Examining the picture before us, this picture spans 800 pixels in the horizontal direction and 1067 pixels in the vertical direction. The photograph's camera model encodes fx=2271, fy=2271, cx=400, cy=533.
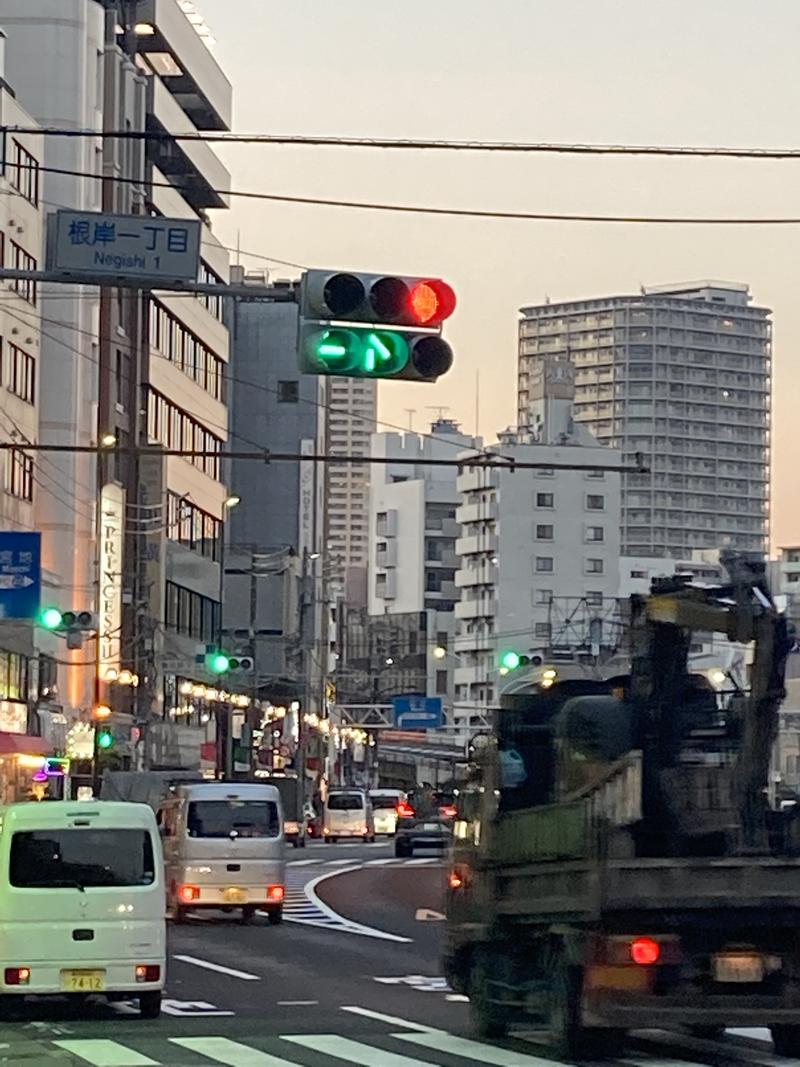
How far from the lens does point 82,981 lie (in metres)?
20.4

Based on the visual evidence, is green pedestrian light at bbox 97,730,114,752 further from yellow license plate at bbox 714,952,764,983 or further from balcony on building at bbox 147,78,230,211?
yellow license plate at bbox 714,952,764,983

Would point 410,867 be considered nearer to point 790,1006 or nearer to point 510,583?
point 790,1006

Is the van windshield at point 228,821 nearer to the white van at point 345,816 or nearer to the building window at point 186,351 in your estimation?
the white van at point 345,816

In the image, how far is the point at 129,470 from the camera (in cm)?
8469

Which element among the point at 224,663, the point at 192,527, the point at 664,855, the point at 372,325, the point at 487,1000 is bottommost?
the point at 487,1000

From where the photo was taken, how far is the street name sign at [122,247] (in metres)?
17.9

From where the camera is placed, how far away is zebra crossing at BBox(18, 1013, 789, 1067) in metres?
16.4

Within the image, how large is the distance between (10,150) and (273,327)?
64501 millimetres

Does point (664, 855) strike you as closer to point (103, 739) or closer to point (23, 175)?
point (103, 739)

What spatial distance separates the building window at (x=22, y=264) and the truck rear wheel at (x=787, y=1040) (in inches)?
2016

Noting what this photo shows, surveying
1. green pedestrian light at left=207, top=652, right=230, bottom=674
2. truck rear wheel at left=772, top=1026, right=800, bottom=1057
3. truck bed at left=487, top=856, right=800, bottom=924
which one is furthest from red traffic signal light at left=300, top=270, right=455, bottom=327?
green pedestrian light at left=207, top=652, right=230, bottom=674

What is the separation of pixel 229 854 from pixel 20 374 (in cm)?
3191

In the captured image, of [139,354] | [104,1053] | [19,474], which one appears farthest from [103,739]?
[104,1053]

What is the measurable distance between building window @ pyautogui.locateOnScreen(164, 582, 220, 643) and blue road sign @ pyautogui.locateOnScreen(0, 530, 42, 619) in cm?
4575
